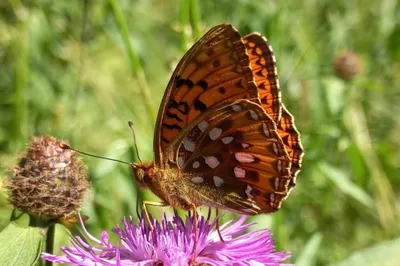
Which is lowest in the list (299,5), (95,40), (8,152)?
(8,152)

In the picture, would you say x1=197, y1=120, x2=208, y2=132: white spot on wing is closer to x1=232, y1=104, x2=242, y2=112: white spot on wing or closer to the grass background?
x1=232, y1=104, x2=242, y2=112: white spot on wing

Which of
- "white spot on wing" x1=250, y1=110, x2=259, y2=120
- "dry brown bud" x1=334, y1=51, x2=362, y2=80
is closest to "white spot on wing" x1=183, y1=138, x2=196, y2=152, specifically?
"white spot on wing" x1=250, y1=110, x2=259, y2=120

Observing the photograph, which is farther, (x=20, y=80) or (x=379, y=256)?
(x=20, y=80)

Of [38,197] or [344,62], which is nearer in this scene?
[38,197]

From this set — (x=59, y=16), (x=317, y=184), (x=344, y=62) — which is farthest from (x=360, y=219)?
(x=59, y=16)

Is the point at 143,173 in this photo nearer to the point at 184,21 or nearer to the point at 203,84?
the point at 203,84

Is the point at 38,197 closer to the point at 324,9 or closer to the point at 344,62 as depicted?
Result: the point at 344,62

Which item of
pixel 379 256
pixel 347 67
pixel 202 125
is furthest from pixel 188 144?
pixel 347 67
